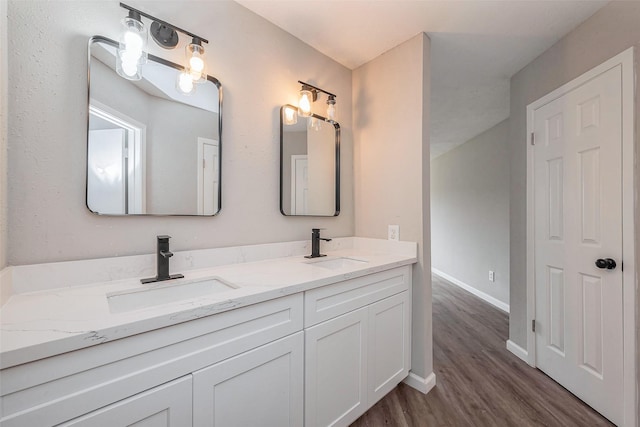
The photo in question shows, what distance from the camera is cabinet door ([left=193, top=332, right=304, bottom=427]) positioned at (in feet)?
2.75

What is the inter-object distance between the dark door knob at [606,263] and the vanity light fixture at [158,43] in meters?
2.42

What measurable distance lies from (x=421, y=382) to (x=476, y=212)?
9.93ft

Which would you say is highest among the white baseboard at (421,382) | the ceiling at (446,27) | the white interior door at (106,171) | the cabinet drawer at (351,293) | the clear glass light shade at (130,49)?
the ceiling at (446,27)

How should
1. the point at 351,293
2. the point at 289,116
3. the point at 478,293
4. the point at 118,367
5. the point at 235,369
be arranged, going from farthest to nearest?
the point at 478,293 < the point at 289,116 < the point at 351,293 < the point at 235,369 < the point at 118,367

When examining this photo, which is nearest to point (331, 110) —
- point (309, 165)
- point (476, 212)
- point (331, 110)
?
point (331, 110)

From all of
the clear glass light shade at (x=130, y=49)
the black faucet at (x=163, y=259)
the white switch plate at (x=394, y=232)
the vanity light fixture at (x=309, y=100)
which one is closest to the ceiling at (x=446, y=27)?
the vanity light fixture at (x=309, y=100)

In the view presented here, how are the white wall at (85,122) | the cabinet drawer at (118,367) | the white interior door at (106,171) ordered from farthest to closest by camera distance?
1. the white interior door at (106,171)
2. the white wall at (85,122)
3. the cabinet drawer at (118,367)

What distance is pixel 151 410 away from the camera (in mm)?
730

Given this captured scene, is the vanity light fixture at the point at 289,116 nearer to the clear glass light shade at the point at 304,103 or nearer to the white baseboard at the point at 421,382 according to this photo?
the clear glass light shade at the point at 304,103

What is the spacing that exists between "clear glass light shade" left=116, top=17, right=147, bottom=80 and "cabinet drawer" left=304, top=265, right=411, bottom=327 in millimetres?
1251

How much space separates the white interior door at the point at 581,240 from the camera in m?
1.43

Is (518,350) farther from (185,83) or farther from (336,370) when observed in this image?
(185,83)

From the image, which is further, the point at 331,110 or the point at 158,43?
the point at 331,110

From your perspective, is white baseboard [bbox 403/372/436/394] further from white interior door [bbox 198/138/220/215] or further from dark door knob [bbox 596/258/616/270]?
white interior door [bbox 198/138/220/215]
